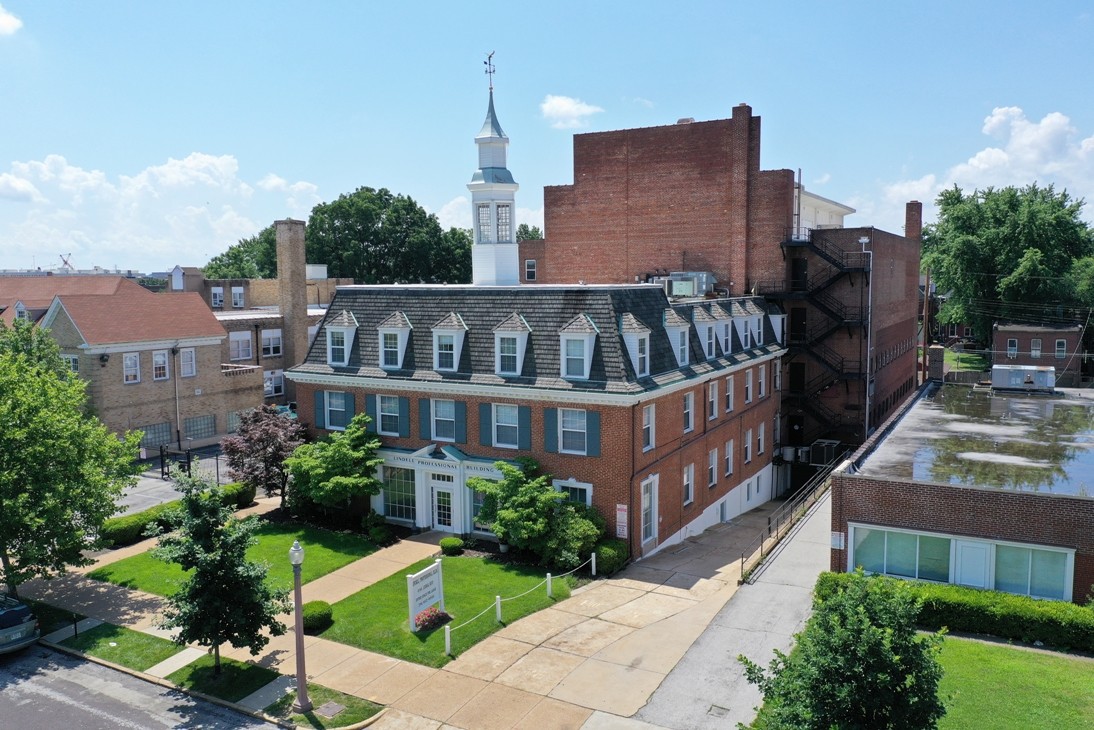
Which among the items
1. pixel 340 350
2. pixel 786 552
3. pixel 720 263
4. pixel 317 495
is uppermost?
pixel 720 263

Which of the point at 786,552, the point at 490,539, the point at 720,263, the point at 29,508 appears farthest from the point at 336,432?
the point at 720,263

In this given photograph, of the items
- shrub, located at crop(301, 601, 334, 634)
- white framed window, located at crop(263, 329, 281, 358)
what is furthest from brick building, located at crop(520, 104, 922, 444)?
shrub, located at crop(301, 601, 334, 634)

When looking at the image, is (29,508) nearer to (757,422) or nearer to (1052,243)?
(757,422)

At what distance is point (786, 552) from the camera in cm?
2870

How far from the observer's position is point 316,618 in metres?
21.6

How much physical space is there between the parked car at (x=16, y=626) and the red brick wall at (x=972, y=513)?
841 inches

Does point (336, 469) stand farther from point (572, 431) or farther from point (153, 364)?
point (153, 364)

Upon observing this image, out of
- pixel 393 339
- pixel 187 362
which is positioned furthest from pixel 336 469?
pixel 187 362

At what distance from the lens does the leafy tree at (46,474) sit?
70.8 feet

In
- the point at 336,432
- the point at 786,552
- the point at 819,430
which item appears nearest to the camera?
the point at 786,552

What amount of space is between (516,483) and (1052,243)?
64.7 metres

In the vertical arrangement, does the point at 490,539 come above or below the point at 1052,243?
below

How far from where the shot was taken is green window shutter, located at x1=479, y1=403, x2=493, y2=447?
28953 millimetres

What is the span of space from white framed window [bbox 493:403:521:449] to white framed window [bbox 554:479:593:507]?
2058mm
